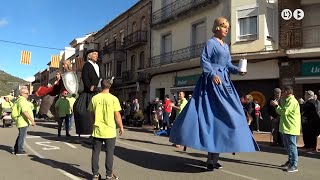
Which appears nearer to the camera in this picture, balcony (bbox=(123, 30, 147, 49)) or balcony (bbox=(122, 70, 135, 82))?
balcony (bbox=(123, 30, 147, 49))

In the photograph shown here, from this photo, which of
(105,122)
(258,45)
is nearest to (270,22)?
(258,45)

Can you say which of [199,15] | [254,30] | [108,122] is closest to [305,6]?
[254,30]

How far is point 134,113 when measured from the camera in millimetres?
27656

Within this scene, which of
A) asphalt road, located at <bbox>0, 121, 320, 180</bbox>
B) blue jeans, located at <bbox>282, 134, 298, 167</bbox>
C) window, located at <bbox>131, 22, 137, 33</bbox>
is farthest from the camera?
window, located at <bbox>131, 22, 137, 33</bbox>

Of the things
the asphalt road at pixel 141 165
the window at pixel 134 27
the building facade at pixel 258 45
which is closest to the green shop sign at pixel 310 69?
the building facade at pixel 258 45

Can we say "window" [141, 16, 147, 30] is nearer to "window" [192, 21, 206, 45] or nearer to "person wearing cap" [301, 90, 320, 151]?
"window" [192, 21, 206, 45]

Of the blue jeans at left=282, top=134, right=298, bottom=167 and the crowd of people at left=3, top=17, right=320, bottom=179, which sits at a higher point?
the crowd of people at left=3, top=17, right=320, bottom=179

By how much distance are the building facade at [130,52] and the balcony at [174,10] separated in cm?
228

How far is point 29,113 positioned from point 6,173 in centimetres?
276

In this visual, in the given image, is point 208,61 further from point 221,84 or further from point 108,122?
point 108,122

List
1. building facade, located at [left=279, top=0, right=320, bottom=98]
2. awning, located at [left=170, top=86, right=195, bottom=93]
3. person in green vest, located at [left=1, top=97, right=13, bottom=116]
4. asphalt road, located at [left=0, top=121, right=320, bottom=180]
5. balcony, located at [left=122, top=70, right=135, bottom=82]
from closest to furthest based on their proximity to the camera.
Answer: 1. asphalt road, located at [left=0, top=121, right=320, bottom=180]
2. building facade, located at [left=279, top=0, right=320, bottom=98]
3. person in green vest, located at [left=1, top=97, right=13, bottom=116]
4. awning, located at [left=170, top=86, right=195, bottom=93]
5. balcony, located at [left=122, top=70, right=135, bottom=82]

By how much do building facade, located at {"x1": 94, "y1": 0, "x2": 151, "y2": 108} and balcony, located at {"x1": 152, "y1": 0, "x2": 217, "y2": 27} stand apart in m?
2.28

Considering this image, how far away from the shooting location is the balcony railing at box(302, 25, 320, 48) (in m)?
21.9
